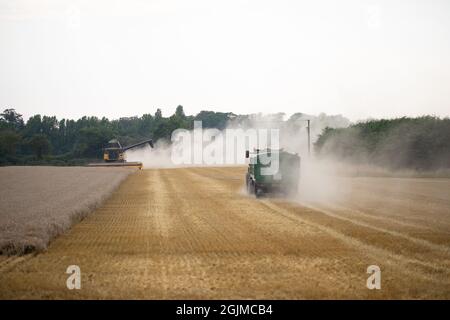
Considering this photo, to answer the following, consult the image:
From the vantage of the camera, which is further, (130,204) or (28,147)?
(28,147)

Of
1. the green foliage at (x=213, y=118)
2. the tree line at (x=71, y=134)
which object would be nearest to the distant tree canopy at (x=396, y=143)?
the tree line at (x=71, y=134)

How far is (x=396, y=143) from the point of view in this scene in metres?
56.1

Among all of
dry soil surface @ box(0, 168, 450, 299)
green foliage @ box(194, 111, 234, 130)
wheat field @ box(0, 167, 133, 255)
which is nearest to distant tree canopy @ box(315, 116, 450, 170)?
dry soil surface @ box(0, 168, 450, 299)

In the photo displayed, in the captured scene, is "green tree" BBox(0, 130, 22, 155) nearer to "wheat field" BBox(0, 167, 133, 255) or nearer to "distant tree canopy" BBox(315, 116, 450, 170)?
"distant tree canopy" BBox(315, 116, 450, 170)

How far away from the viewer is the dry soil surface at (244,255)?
392 inches

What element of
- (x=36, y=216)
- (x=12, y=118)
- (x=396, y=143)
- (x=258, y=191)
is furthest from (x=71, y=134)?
(x=36, y=216)

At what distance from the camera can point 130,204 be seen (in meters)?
26.4

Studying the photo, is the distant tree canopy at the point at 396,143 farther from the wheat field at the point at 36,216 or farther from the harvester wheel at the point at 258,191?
the wheat field at the point at 36,216

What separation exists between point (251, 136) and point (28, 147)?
202 feet

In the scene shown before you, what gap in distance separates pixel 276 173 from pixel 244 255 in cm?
1559

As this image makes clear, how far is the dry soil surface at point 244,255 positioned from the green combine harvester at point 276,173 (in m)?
4.68

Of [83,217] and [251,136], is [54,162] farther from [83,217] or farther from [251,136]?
[83,217]

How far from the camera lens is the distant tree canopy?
51.6 meters
